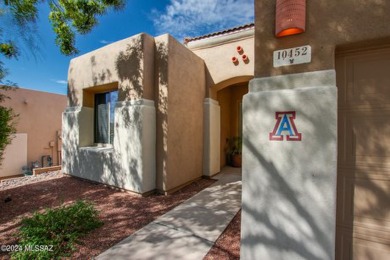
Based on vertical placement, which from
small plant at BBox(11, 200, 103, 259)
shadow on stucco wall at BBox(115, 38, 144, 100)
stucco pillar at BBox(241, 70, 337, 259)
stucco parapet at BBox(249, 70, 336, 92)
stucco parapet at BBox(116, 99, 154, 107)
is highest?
shadow on stucco wall at BBox(115, 38, 144, 100)

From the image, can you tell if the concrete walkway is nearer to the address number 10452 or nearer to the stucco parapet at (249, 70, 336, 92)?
the stucco parapet at (249, 70, 336, 92)

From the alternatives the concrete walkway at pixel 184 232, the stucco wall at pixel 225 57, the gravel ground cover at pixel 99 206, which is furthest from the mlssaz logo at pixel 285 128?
the stucco wall at pixel 225 57

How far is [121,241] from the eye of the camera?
10.2 feet

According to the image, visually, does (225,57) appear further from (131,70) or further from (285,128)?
(285,128)

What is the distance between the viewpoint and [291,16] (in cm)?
201

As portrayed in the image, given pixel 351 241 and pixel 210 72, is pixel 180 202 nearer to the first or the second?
pixel 351 241

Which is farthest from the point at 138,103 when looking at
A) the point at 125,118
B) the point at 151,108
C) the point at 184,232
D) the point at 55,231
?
the point at 184,232

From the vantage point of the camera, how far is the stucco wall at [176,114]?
525cm

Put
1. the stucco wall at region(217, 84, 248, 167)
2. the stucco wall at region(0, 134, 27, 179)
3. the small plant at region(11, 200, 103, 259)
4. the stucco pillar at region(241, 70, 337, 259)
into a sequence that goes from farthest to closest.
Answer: the stucco wall at region(0, 134, 27, 179)
the stucco wall at region(217, 84, 248, 167)
the small plant at region(11, 200, 103, 259)
the stucco pillar at region(241, 70, 337, 259)

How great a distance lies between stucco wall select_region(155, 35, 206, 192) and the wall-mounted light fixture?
11.6 ft

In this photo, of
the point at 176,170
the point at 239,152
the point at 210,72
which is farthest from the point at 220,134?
the point at 176,170

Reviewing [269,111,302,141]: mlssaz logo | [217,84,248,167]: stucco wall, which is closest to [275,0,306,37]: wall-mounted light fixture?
[269,111,302,141]: mlssaz logo

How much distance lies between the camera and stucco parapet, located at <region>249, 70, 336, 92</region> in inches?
75.8

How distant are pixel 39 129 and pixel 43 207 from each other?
1059 centimetres
